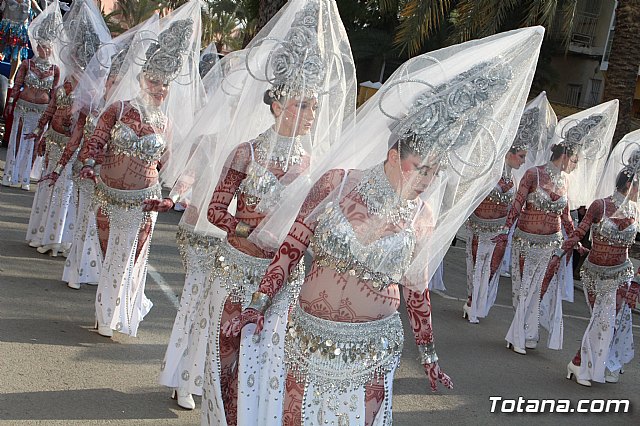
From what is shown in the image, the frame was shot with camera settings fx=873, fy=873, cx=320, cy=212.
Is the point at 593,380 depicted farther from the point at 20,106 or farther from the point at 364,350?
the point at 20,106

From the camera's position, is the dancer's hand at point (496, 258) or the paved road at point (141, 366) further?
the dancer's hand at point (496, 258)

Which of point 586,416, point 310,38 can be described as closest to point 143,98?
point 310,38

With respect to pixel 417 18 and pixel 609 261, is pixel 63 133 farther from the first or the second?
pixel 417 18

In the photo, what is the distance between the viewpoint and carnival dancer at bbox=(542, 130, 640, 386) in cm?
766

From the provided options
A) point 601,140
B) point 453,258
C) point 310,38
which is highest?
point 310,38

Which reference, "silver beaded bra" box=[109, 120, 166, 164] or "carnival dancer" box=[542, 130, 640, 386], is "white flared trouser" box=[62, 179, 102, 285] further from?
"carnival dancer" box=[542, 130, 640, 386]

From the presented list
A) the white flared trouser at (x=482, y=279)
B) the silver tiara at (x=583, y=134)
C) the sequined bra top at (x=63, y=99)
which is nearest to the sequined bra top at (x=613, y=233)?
the silver tiara at (x=583, y=134)

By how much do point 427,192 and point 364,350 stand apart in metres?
0.73

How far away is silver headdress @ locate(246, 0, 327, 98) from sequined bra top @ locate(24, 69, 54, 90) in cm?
758

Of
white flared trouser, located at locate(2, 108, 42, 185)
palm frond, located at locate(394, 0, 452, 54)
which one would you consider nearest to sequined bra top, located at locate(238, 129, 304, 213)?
white flared trouser, located at locate(2, 108, 42, 185)

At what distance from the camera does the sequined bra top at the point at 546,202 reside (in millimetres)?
8570

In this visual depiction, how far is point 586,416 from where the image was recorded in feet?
22.9

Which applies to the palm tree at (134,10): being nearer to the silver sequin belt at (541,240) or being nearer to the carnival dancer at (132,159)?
the silver sequin belt at (541,240)

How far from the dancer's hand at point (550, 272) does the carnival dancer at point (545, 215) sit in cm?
5
